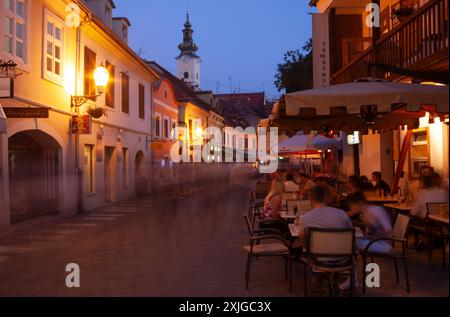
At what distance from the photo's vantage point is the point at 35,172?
51.7 ft

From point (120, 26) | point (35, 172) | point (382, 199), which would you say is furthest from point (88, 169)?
point (382, 199)

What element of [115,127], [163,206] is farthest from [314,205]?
[115,127]

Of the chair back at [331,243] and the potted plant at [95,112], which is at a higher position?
the potted plant at [95,112]

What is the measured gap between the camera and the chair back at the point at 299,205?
27.7ft

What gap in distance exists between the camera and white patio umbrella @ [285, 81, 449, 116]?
6.96 meters

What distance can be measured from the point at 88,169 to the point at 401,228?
14.1m

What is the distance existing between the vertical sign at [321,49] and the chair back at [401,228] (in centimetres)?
1011

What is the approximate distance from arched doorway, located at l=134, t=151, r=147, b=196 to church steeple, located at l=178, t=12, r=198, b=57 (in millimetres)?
55565

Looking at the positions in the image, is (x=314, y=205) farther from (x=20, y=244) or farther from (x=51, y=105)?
(x=51, y=105)

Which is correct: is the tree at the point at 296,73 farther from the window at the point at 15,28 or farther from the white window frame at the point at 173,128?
the window at the point at 15,28

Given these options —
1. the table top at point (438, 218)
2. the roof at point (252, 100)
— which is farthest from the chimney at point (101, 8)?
the roof at point (252, 100)

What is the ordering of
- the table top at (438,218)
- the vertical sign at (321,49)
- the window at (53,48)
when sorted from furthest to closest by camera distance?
the vertical sign at (321,49) → the window at (53,48) → the table top at (438,218)

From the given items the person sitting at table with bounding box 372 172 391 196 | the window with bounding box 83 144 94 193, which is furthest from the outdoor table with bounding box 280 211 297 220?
the window with bounding box 83 144 94 193

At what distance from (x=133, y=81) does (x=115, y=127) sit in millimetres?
4339
